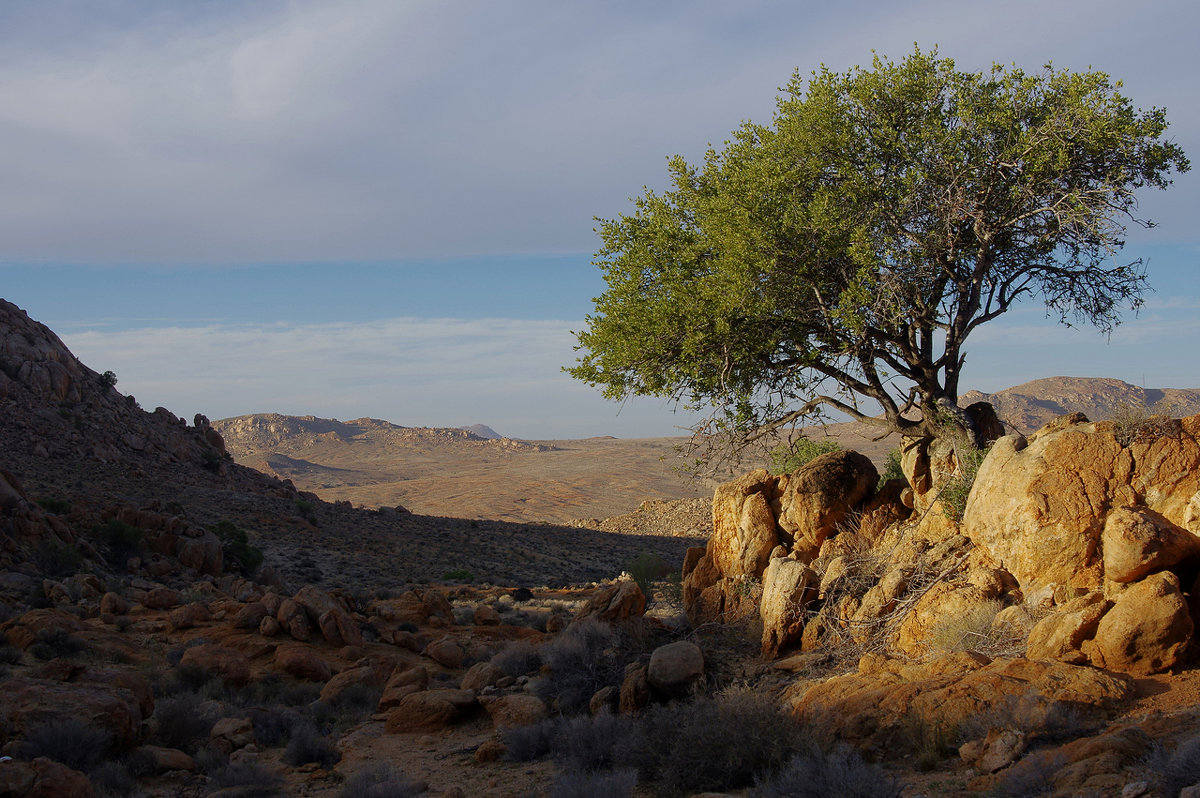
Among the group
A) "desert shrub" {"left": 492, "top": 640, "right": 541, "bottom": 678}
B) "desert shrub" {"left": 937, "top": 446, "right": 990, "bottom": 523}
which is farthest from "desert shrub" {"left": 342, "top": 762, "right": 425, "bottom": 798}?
"desert shrub" {"left": 937, "top": 446, "right": 990, "bottom": 523}

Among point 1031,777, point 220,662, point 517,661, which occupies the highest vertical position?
point 1031,777

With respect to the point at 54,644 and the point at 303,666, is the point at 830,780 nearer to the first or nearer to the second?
the point at 303,666

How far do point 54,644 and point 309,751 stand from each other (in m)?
6.82

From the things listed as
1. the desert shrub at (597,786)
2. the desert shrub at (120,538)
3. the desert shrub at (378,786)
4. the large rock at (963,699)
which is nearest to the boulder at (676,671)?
the large rock at (963,699)

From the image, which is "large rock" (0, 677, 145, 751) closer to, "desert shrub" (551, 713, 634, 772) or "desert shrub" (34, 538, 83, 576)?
"desert shrub" (551, 713, 634, 772)

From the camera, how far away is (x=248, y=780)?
365 inches

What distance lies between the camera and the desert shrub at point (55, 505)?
26.9 meters

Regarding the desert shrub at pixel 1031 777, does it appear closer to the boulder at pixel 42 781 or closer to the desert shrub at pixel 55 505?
the boulder at pixel 42 781

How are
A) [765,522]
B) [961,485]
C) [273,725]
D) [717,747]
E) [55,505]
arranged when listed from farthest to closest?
[55,505], [765,522], [961,485], [273,725], [717,747]

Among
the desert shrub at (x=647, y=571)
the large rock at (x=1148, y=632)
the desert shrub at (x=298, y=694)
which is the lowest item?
the desert shrub at (x=647, y=571)

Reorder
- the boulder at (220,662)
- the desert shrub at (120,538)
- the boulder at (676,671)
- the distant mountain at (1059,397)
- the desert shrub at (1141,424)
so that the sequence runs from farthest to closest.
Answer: the distant mountain at (1059,397) < the desert shrub at (120,538) < the boulder at (220,662) < the boulder at (676,671) < the desert shrub at (1141,424)

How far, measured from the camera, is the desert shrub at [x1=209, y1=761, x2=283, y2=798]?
9062mm

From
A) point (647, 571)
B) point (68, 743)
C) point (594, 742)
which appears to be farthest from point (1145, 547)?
point (647, 571)

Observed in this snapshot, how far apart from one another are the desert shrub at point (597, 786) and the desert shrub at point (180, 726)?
19.4 ft
